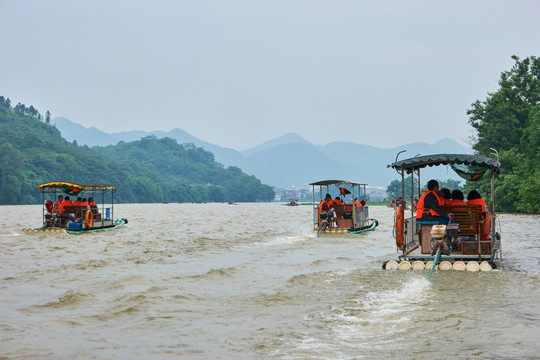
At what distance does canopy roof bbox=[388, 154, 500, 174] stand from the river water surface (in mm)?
2534

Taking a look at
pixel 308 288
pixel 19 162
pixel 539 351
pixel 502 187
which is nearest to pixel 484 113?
pixel 502 187

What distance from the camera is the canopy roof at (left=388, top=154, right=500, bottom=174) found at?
14172 mm

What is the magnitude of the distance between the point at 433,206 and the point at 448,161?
1252 mm

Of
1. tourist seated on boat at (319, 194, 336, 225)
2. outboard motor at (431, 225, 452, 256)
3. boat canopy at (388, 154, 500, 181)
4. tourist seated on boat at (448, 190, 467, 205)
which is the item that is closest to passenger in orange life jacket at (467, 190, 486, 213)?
tourist seated on boat at (448, 190, 467, 205)

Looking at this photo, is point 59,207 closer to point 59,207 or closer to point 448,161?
point 59,207

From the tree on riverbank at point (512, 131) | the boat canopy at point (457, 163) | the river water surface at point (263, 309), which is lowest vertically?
the river water surface at point (263, 309)

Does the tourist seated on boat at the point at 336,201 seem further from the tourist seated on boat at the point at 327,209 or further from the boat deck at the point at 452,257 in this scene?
the boat deck at the point at 452,257

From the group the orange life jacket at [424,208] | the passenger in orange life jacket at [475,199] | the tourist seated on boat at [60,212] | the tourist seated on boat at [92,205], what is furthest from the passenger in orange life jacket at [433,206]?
the tourist seated on boat at [92,205]

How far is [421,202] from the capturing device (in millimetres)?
14812

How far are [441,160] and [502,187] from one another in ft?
165

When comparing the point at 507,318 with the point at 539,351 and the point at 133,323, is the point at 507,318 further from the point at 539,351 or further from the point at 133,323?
the point at 133,323

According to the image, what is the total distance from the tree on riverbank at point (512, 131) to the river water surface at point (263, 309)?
4386cm

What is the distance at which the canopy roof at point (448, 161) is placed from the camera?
14.2m

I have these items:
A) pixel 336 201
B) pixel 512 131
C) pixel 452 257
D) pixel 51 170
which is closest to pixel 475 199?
pixel 452 257
